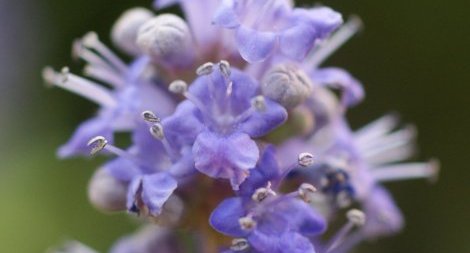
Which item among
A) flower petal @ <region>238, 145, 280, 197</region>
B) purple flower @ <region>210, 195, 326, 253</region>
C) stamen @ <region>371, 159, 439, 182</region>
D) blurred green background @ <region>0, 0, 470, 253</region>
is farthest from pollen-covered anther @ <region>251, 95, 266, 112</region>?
blurred green background @ <region>0, 0, 470, 253</region>

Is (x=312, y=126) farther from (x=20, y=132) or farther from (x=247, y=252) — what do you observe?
(x=20, y=132)

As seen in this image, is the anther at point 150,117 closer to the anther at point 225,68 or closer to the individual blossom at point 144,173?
the individual blossom at point 144,173

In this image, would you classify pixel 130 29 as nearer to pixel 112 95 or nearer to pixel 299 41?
pixel 112 95

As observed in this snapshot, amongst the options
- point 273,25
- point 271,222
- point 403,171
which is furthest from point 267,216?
point 403,171

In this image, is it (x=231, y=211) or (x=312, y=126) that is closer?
(x=231, y=211)

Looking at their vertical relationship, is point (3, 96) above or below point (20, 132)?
above

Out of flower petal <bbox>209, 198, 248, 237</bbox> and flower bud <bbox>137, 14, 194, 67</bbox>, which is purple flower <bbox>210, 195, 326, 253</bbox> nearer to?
flower petal <bbox>209, 198, 248, 237</bbox>

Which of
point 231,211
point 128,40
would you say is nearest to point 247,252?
point 231,211
